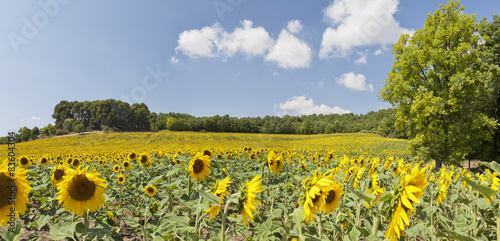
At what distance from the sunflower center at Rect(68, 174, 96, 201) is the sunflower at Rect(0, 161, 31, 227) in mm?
319

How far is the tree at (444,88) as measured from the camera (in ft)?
45.7

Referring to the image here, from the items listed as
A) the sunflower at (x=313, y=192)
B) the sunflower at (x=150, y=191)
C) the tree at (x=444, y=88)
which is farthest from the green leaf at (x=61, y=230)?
the tree at (x=444, y=88)

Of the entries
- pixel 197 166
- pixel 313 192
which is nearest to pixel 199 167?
pixel 197 166

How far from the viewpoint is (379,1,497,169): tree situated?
548 inches

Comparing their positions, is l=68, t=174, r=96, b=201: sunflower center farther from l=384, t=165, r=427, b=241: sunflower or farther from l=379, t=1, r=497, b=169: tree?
l=379, t=1, r=497, b=169: tree

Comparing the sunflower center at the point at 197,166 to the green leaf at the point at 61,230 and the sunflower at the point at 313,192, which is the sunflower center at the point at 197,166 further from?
the sunflower at the point at 313,192

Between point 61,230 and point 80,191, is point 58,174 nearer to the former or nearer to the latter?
point 80,191

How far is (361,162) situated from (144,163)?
620cm

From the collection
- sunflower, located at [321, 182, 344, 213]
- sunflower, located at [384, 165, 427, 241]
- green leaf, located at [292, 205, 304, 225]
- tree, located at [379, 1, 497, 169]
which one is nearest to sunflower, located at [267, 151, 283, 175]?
sunflower, located at [321, 182, 344, 213]

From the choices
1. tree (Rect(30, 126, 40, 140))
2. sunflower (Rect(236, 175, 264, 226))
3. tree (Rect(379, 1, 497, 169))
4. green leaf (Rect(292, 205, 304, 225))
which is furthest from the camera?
tree (Rect(30, 126, 40, 140))

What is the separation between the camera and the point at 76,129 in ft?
199

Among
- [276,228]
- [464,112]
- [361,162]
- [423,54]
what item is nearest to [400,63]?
[423,54]

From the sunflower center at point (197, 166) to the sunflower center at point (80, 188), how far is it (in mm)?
1163

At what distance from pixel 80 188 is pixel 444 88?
64.5ft
